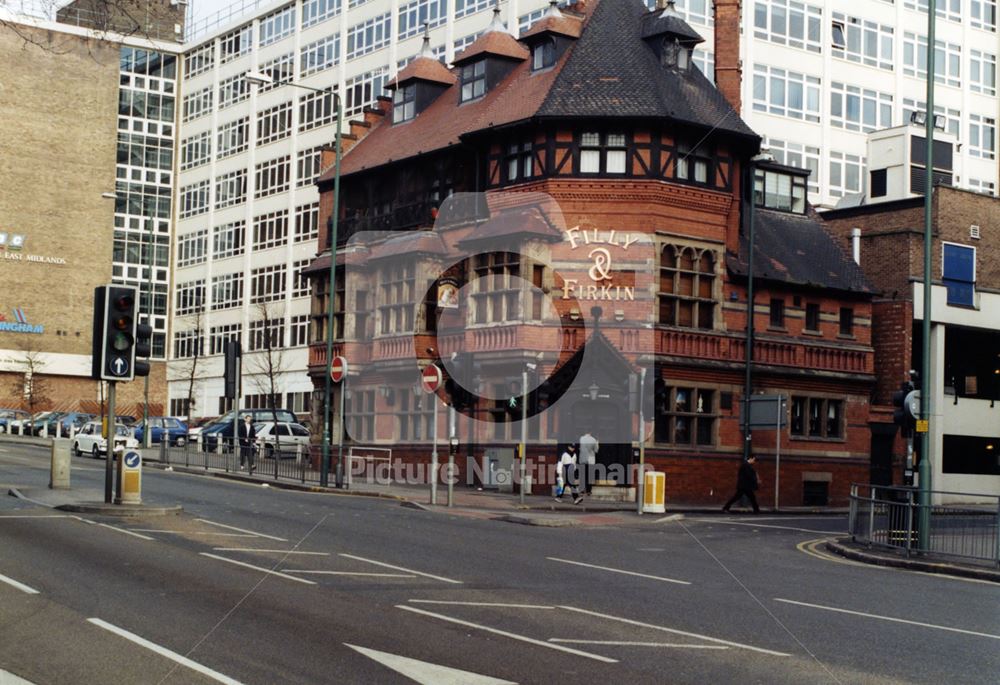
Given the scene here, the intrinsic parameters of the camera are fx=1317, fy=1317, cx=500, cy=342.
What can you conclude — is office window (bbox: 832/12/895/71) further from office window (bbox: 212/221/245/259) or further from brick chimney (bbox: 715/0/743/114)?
office window (bbox: 212/221/245/259)

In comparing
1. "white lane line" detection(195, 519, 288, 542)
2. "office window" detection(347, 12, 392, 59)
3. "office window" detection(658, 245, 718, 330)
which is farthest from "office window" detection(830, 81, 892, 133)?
"white lane line" detection(195, 519, 288, 542)

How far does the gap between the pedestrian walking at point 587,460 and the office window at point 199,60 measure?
56287 mm

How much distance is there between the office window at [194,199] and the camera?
86.2 metres

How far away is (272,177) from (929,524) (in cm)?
6032

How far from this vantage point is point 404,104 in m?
54.0

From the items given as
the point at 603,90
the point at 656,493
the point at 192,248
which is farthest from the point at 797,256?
the point at 192,248

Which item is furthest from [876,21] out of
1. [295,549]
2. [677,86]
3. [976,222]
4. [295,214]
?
[295,549]

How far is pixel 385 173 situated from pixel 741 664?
40.9 m

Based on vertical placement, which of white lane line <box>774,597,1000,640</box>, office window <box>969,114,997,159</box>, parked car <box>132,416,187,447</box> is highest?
office window <box>969,114,997,159</box>

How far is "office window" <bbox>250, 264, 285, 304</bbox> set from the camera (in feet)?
251

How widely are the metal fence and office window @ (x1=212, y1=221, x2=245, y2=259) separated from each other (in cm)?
6047

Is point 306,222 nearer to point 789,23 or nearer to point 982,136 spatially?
point 789,23

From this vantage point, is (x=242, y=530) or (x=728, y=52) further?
(x=728, y=52)

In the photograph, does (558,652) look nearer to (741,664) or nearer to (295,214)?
(741,664)
